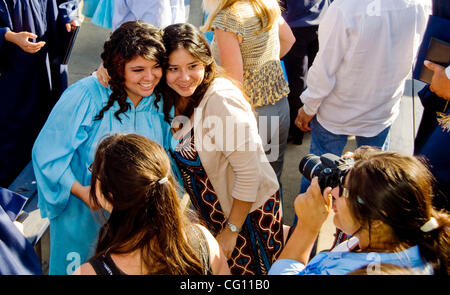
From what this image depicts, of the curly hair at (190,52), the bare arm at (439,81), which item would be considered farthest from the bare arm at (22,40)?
the bare arm at (439,81)

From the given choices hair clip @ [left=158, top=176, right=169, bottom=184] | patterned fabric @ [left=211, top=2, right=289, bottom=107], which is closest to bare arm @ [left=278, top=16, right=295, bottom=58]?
patterned fabric @ [left=211, top=2, right=289, bottom=107]

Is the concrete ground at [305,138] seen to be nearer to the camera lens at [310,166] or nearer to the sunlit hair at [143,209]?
the camera lens at [310,166]

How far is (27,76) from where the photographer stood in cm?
286

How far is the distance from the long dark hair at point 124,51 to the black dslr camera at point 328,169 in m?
0.80

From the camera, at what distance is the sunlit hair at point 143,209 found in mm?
1355

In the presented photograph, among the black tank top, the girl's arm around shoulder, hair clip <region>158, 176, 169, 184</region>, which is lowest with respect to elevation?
the girl's arm around shoulder

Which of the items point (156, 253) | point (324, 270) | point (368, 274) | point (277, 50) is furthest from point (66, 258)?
point (277, 50)

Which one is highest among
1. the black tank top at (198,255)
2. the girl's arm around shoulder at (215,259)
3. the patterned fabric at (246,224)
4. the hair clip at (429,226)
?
the hair clip at (429,226)

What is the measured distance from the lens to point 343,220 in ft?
4.54

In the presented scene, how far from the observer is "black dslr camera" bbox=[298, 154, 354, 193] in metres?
1.54

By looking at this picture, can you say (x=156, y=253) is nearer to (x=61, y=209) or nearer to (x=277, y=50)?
(x=61, y=209)

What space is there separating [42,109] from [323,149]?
6.42ft

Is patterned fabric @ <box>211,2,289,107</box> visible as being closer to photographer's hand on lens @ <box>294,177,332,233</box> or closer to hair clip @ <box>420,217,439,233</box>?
photographer's hand on lens @ <box>294,177,332,233</box>

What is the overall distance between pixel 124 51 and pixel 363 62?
3.94 feet
